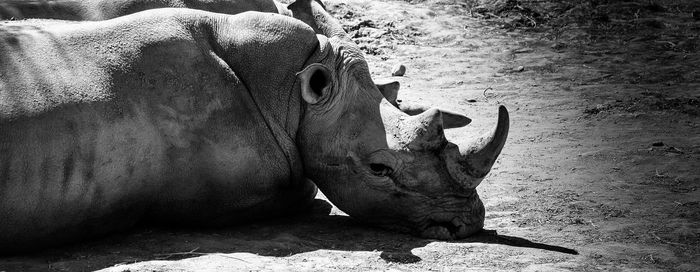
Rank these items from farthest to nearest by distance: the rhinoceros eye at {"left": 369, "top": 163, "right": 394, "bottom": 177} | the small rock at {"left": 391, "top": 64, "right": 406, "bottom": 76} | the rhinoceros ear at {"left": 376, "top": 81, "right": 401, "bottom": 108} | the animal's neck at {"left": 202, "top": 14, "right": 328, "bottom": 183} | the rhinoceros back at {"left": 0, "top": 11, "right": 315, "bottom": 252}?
the small rock at {"left": 391, "top": 64, "right": 406, "bottom": 76} → the rhinoceros ear at {"left": 376, "top": 81, "right": 401, "bottom": 108} → the animal's neck at {"left": 202, "top": 14, "right": 328, "bottom": 183} → the rhinoceros eye at {"left": 369, "top": 163, "right": 394, "bottom": 177} → the rhinoceros back at {"left": 0, "top": 11, "right": 315, "bottom": 252}

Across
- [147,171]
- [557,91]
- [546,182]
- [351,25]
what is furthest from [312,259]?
[351,25]

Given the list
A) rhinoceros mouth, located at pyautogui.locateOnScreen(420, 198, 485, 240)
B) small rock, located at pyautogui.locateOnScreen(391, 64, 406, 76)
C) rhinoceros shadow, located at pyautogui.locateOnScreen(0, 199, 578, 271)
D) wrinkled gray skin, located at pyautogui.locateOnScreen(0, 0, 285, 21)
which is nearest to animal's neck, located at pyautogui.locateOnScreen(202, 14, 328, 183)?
rhinoceros shadow, located at pyautogui.locateOnScreen(0, 199, 578, 271)

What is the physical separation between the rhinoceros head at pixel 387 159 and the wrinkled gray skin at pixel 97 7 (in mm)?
1943

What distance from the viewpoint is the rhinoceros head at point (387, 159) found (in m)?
6.66

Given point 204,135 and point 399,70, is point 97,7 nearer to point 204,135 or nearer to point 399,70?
point 204,135

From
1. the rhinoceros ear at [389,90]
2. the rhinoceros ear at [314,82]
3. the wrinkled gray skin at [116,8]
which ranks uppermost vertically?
the wrinkled gray skin at [116,8]

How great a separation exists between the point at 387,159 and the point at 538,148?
8.47 ft

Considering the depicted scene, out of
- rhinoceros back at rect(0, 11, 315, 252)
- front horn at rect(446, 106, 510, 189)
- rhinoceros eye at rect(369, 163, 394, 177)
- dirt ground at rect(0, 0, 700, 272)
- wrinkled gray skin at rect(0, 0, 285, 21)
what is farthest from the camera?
wrinkled gray skin at rect(0, 0, 285, 21)

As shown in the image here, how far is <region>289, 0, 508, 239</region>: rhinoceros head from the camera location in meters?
6.66

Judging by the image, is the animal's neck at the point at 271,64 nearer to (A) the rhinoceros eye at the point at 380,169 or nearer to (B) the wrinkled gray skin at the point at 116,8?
(A) the rhinoceros eye at the point at 380,169

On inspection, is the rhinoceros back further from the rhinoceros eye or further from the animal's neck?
the rhinoceros eye

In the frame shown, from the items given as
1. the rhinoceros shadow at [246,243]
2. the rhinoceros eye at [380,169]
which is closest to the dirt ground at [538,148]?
the rhinoceros shadow at [246,243]

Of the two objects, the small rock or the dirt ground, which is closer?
the dirt ground

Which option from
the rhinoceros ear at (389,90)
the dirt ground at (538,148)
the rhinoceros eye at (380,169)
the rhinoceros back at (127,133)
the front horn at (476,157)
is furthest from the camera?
the rhinoceros ear at (389,90)
